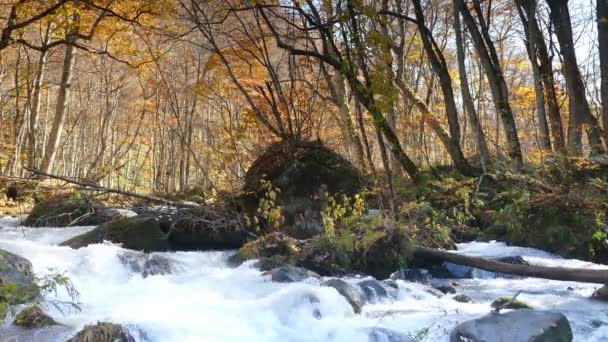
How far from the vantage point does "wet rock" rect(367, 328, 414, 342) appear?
15.5ft

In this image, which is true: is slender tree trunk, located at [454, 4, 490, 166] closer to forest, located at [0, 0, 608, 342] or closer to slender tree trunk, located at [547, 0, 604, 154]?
forest, located at [0, 0, 608, 342]

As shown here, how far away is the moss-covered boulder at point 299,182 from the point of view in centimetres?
887

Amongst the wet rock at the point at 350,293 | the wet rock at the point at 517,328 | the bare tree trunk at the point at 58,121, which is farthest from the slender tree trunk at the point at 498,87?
the bare tree trunk at the point at 58,121

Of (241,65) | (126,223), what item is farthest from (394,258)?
(241,65)

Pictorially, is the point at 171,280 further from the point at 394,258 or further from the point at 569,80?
the point at 569,80

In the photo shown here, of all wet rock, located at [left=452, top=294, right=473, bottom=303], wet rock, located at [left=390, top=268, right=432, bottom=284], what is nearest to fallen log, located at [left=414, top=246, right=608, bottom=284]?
wet rock, located at [left=452, top=294, right=473, bottom=303]

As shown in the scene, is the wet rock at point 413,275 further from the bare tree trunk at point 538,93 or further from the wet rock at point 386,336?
the bare tree trunk at point 538,93

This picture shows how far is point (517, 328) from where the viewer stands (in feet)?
14.4

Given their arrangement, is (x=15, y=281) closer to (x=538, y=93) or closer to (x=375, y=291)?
(x=375, y=291)

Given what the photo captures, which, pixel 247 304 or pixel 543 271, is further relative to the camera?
pixel 247 304

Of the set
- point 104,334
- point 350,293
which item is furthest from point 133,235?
point 104,334

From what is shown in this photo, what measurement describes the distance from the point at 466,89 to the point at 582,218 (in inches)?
183

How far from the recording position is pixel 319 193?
29.6ft

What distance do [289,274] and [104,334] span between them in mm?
2721
